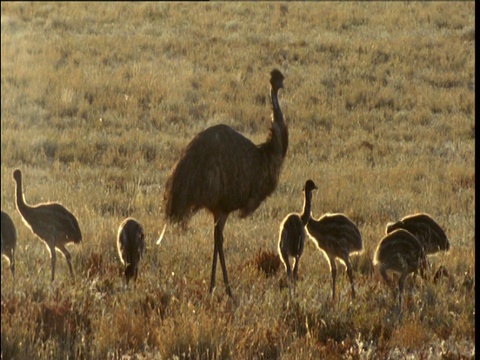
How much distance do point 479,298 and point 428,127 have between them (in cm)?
1285

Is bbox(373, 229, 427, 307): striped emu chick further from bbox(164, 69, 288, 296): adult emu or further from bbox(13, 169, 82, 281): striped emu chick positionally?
bbox(13, 169, 82, 281): striped emu chick

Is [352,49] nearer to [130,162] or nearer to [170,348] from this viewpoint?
[130,162]

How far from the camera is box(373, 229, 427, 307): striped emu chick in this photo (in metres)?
9.23

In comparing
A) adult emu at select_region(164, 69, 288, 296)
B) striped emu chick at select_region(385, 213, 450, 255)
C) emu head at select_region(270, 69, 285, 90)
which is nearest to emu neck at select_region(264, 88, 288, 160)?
adult emu at select_region(164, 69, 288, 296)

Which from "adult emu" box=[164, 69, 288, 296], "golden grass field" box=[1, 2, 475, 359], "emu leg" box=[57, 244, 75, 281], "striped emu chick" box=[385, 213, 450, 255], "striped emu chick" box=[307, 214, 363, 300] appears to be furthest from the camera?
"striped emu chick" box=[385, 213, 450, 255]

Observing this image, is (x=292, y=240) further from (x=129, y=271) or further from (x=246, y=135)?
(x=246, y=135)

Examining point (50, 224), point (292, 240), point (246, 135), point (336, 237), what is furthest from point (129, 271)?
point (246, 135)

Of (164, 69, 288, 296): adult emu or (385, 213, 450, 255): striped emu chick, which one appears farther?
(385, 213, 450, 255): striped emu chick

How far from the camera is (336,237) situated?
→ 376 inches

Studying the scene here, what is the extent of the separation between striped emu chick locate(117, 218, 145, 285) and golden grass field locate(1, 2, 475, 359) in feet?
0.58

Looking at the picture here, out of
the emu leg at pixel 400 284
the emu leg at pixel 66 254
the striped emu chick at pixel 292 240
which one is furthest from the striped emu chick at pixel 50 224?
the emu leg at pixel 400 284

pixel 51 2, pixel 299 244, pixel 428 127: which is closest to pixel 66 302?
pixel 299 244

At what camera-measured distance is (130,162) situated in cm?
1686

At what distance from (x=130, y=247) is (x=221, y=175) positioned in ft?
3.95
